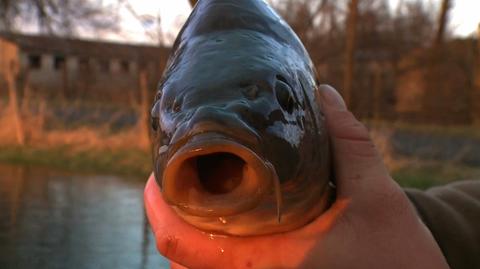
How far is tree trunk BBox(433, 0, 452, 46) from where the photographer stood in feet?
65.4

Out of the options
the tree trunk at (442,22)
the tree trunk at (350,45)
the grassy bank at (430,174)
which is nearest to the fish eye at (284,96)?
the grassy bank at (430,174)

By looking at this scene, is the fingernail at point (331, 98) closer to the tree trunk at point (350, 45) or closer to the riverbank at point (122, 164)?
the riverbank at point (122, 164)

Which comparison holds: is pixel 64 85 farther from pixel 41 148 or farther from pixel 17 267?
pixel 17 267

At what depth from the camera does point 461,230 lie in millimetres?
2379

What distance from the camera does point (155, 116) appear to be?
58.4 inches

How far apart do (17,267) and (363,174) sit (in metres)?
2.77

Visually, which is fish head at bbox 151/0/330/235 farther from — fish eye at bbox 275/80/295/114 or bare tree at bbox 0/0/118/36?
bare tree at bbox 0/0/118/36

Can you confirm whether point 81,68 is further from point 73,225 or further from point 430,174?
point 73,225

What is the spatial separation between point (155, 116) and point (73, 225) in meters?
3.83

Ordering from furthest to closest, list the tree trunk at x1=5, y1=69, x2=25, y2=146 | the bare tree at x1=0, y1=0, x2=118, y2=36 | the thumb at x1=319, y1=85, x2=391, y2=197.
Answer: the bare tree at x1=0, y1=0, x2=118, y2=36
the tree trunk at x1=5, y1=69, x2=25, y2=146
the thumb at x1=319, y1=85, x2=391, y2=197

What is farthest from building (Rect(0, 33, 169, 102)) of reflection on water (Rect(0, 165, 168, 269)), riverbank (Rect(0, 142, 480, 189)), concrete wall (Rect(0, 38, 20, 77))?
reflection on water (Rect(0, 165, 168, 269))

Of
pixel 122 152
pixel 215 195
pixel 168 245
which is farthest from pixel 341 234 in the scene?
pixel 122 152

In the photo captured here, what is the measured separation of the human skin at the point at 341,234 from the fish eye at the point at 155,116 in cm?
23

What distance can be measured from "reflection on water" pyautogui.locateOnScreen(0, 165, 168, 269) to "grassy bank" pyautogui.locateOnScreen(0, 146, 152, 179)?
3.23 ft
